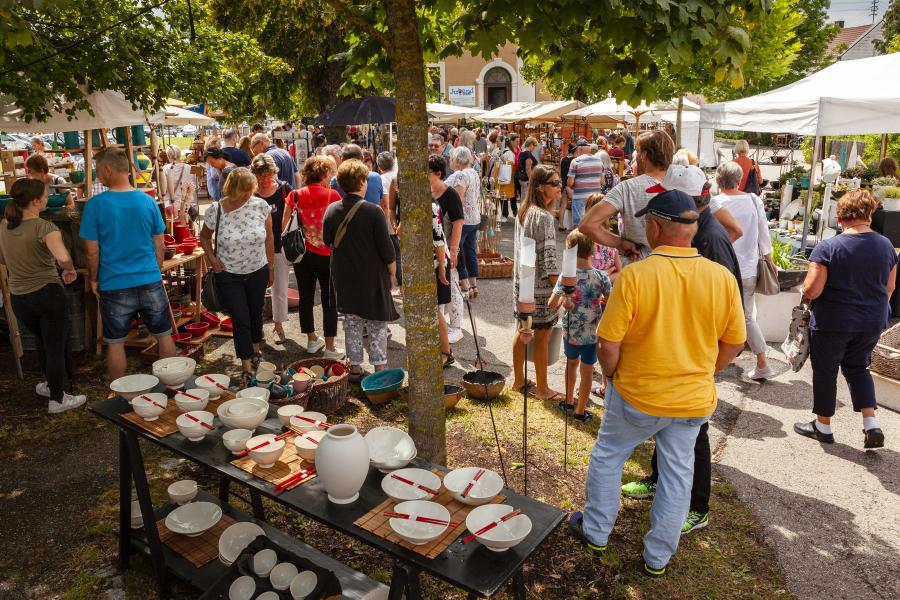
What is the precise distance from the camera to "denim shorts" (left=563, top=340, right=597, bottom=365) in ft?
15.9

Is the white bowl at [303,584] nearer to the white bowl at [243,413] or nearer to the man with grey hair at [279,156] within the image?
the white bowl at [243,413]

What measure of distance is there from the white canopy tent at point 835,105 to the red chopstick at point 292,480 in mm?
6769

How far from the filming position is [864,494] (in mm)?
4160

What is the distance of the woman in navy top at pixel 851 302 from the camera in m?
4.48

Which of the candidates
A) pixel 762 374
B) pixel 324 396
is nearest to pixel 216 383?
pixel 324 396

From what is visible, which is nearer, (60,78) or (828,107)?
(60,78)

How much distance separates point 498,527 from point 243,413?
1.48 meters

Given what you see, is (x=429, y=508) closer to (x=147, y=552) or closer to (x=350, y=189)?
(x=147, y=552)

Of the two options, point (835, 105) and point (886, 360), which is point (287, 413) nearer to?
point (886, 360)

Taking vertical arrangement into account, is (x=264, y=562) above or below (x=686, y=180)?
below

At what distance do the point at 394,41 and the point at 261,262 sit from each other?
285 centimetres

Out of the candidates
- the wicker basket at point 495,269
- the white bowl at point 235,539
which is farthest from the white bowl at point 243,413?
the wicker basket at point 495,269

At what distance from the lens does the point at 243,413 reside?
3.15m

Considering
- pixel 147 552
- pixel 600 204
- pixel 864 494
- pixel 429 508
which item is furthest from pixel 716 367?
pixel 147 552
